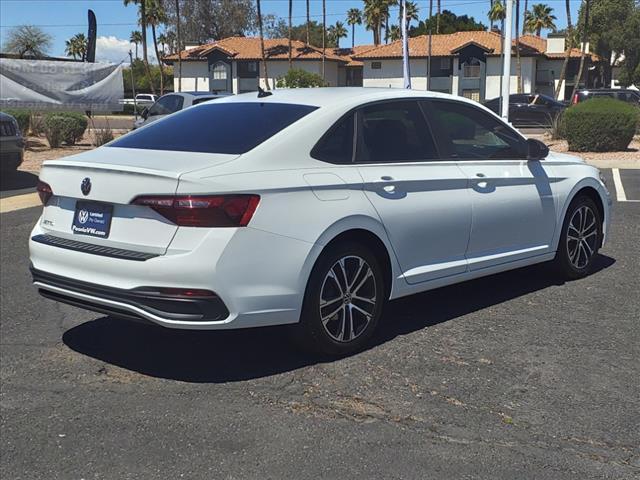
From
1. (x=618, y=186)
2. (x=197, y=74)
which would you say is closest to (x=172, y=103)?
(x=618, y=186)

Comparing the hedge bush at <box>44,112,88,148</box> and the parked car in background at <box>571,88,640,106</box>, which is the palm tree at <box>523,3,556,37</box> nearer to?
the parked car in background at <box>571,88,640,106</box>

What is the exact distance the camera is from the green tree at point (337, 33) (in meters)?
97.0

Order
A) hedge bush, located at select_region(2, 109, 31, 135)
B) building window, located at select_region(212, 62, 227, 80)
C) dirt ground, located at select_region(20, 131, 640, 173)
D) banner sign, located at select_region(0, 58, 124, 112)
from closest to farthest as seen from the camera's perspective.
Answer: dirt ground, located at select_region(20, 131, 640, 173) < hedge bush, located at select_region(2, 109, 31, 135) < banner sign, located at select_region(0, 58, 124, 112) < building window, located at select_region(212, 62, 227, 80)

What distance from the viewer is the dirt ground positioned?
17.2 metres

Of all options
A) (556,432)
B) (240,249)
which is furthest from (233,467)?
(556,432)

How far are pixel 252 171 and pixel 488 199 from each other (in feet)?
6.80

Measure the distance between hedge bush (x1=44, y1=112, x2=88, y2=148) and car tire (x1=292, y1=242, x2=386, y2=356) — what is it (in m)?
17.2

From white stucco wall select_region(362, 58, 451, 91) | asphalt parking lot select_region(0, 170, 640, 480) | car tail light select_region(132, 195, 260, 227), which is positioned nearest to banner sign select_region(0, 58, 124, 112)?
asphalt parking lot select_region(0, 170, 640, 480)

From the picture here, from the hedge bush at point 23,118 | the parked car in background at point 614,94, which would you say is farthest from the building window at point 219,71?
the hedge bush at point 23,118

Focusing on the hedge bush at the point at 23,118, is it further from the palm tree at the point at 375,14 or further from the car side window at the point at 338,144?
the palm tree at the point at 375,14

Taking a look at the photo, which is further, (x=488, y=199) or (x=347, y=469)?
(x=488, y=199)

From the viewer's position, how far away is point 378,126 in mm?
5191

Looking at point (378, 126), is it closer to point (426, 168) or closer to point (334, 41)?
point (426, 168)

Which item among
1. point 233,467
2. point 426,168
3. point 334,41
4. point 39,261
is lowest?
point 233,467
